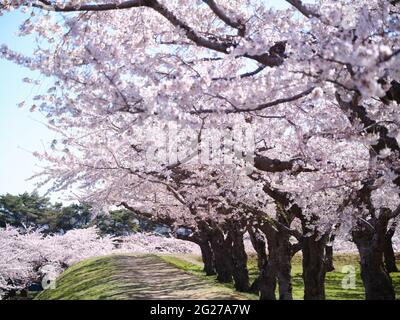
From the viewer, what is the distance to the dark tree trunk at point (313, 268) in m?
10.2

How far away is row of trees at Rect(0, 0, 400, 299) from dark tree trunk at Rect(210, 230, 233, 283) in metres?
5.75

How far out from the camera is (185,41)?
7.87 meters

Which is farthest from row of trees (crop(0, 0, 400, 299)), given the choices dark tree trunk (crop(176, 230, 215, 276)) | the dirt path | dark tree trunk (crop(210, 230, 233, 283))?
dark tree trunk (crop(176, 230, 215, 276))

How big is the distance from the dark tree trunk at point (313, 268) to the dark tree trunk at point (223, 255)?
9.36m

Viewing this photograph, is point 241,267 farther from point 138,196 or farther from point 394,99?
point 394,99

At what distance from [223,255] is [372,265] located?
10.5 m

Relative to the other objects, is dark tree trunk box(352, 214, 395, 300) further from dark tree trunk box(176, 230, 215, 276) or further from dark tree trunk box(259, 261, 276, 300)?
dark tree trunk box(176, 230, 215, 276)

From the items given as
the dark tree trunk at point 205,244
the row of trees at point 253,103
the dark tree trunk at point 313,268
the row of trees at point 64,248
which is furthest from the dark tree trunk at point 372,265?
the row of trees at point 64,248

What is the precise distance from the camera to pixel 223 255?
20.0 m

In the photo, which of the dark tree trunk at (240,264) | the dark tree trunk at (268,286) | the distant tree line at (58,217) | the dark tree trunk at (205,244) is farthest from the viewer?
the distant tree line at (58,217)

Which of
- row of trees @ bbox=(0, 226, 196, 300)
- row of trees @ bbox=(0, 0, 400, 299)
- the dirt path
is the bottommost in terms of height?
row of trees @ bbox=(0, 226, 196, 300)

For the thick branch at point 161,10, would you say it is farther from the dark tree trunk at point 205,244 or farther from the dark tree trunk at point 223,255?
the dark tree trunk at point 205,244

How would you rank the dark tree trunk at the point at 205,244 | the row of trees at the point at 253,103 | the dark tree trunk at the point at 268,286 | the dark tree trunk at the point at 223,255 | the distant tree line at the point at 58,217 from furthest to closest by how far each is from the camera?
the distant tree line at the point at 58,217 → the dark tree trunk at the point at 205,244 → the dark tree trunk at the point at 223,255 → the dark tree trunk at the point at 268,286 → the row of trees at the point at 253,103

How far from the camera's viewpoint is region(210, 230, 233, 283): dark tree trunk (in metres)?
19.7
